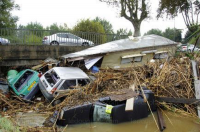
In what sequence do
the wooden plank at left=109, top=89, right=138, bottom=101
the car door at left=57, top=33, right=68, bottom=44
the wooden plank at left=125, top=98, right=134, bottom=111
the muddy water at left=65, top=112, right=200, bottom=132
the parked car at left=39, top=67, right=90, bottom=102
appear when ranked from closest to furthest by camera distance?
1. the muddy water at left=65, top=112, right=200, bottom=132
2. the wooden plank at left=125, top=98, right=134, bottom=111
3. the wooden plank at left=109, top=89, right=138, bottom=101
4. the parked car at left=39, top=67, right=90, bottom=102
5. the car door at left=57, top=33, right=68, bottom=44

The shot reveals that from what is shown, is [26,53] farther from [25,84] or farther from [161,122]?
[161,122]

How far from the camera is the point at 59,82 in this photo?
7539mm

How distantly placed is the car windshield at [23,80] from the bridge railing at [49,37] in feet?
9.88

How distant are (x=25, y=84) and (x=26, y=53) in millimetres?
3195

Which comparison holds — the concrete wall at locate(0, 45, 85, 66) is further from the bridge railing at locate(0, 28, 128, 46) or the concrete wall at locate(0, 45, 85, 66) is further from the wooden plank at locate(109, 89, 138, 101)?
the wooden plank at locate(109, 89, 138, 101)

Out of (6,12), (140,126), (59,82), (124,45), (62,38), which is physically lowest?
(140,126)

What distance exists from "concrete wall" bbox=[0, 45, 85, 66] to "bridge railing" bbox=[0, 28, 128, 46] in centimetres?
63

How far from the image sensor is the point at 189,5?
2394cm

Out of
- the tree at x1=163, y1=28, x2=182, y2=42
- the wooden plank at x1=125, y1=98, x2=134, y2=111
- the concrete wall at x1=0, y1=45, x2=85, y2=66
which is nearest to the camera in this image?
the tree at x1=163, y1=28, x2=182, y2=42

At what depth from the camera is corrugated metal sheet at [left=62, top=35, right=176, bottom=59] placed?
35.1ft

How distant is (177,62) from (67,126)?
6827 mm

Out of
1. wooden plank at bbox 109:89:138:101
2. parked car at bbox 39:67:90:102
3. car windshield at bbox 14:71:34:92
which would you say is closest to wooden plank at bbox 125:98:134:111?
wooden plank at bbox 109:89:138:101

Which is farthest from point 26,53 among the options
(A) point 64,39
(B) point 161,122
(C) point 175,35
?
(C) point 175,35

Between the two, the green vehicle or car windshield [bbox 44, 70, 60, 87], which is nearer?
car windshield [bbox 44, 70, 60, 87]
